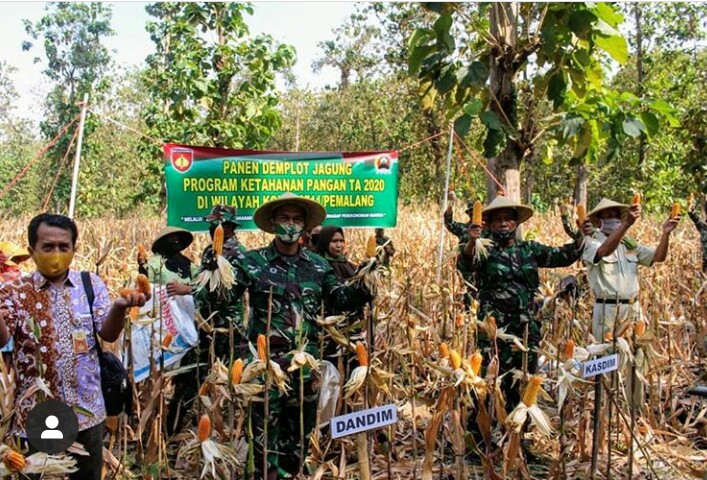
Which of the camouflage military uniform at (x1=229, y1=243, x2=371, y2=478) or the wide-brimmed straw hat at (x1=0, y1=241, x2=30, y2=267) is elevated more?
the wide-brimmed straw hat at (x1=0, y1=241, x2=30, y2=267)

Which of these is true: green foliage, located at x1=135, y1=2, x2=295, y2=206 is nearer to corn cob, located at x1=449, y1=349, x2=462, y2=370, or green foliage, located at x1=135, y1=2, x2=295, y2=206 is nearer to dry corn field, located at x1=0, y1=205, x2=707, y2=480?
dry corn field, located at x1=0, y1=205, x2=707, y2=480

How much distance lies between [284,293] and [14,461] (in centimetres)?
133

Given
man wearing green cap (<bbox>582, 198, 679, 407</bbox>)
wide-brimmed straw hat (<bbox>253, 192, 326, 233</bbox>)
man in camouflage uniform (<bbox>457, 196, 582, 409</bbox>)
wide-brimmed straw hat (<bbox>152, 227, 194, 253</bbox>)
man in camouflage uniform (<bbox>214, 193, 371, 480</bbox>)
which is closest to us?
man in camouflage uniform (<bbox>214, 193, 371, 480</bbox>)

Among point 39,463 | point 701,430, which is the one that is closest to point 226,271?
point 39,463

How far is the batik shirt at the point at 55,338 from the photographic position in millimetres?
2072

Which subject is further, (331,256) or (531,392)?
(331,256)

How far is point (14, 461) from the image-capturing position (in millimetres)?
1603

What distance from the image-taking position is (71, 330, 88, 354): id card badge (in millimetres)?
2127

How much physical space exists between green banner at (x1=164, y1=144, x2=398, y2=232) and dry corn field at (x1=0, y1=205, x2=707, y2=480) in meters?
0.61

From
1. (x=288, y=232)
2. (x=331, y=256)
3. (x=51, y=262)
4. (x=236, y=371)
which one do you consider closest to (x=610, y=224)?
(x=331, y=256)

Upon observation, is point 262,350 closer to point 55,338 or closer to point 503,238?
point 55,338

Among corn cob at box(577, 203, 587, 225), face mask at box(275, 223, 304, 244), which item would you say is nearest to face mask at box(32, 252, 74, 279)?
face mask at box(275, 223, 304, 244)

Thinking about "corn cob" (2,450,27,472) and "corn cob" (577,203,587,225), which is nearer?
"corn cob" (2,450,27,472)

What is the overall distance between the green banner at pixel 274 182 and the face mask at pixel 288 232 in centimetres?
196
